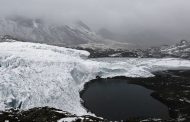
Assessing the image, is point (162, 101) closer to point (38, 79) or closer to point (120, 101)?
point (120, 101)

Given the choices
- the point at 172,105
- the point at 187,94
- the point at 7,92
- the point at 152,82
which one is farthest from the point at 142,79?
the point at 7,92

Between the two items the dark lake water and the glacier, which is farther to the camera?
the dark lake water

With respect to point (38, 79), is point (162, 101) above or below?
below

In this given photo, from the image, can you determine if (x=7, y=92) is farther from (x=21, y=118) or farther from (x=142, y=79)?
→ (x=142, y=79)

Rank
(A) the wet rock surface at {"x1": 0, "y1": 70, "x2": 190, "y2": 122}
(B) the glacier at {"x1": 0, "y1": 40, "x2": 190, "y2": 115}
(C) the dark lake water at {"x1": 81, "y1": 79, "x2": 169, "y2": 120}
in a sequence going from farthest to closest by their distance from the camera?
(C) the dark lake water at {"x1": 81, "y1": 79, "x2": 169, "y2": 120}, (B) the glacier at {"x1": 0, "y1": 40, "x2": 190, "y2": 115}, (A) the wet rock surface at {"x1": 0, "y1": 70, "x2": 190, "y2": 122}

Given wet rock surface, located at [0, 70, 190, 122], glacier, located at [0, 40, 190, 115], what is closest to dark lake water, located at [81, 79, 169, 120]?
wet rock surface, located at [0, 70, 190, 122]

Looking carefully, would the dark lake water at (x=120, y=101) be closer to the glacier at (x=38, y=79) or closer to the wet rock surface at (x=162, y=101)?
the wet rock surface at (x=162, y=101)

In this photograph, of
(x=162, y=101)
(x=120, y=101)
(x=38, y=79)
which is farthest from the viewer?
(x=162, y=101)

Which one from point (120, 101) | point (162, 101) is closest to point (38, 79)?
point (120, 101)

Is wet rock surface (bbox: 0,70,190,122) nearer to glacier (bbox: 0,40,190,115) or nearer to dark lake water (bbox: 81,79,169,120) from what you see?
dark lake water (bbox: 81,79,169,120)
